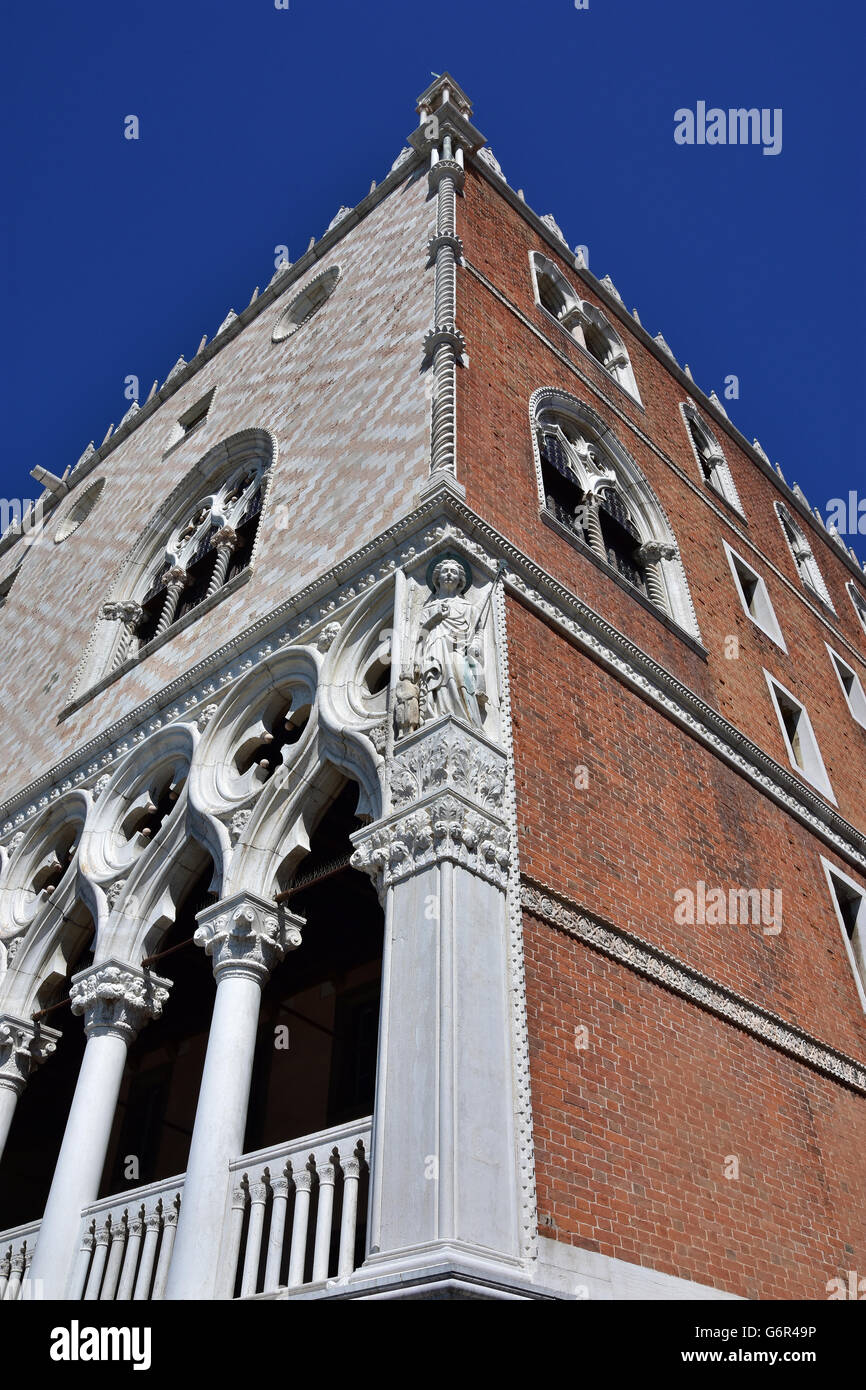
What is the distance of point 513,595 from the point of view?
9.21 metres

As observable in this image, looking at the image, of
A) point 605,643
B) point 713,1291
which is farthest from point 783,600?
point 713,1291

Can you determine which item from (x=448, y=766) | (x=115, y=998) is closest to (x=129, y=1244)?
(x=115, y=998)

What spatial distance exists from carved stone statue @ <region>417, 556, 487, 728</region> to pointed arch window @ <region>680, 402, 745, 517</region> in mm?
9504

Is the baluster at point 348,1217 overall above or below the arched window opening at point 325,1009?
below

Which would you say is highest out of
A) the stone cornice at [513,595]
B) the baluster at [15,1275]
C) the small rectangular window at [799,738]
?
the small rectangular window at [799,738]

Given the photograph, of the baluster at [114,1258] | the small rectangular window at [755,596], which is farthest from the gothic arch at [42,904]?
the small rectangular window at [755,596]

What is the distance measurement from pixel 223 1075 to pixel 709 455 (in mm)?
13440

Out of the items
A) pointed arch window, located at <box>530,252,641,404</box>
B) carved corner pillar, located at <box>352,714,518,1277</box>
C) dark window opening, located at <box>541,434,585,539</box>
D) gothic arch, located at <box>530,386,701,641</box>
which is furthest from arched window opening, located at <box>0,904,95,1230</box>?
pointed arch window, located at <box>530,252,641,404</box>

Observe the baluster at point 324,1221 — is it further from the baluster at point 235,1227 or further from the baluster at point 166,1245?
the baluster at point 166,1245

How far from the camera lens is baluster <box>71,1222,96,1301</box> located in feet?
24.9

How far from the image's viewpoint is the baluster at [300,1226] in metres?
6.09

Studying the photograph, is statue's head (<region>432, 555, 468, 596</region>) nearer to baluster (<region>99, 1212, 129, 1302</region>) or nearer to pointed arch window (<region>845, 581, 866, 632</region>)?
baluster (<region>99, 1212, 129, 1302</region>)

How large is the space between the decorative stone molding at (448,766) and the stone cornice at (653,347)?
10.3 meters
